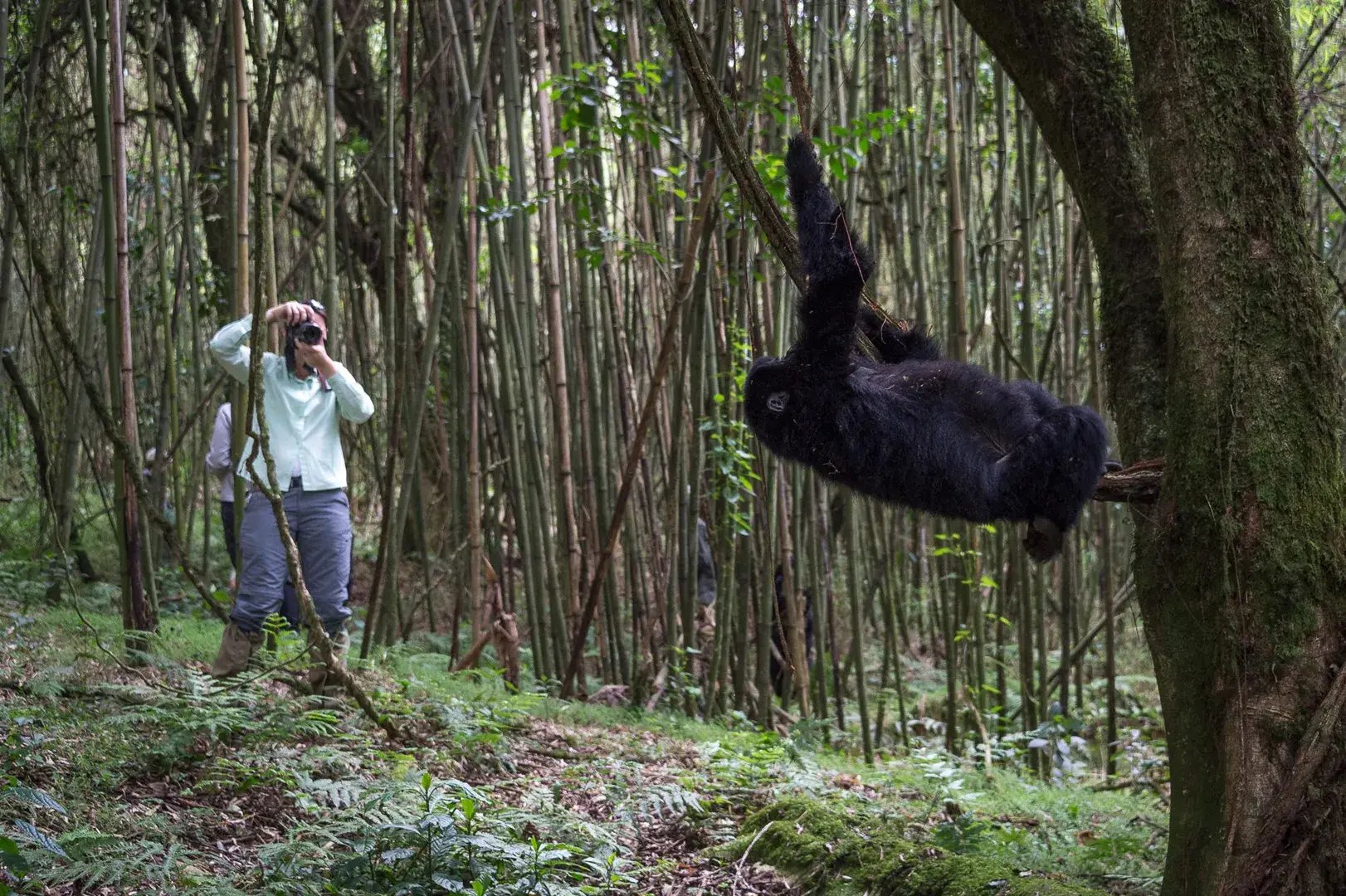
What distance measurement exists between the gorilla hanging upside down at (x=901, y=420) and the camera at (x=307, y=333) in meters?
2.05

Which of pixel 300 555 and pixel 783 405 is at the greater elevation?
pixel 783 405

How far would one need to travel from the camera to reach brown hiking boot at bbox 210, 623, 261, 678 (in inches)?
174

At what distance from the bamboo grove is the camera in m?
0.43

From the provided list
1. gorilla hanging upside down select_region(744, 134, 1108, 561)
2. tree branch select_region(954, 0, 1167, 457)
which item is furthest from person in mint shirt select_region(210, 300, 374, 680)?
tree branch select_region(954, 0, 1167, 457)

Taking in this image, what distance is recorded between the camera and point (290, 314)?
14.6ft

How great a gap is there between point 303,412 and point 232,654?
40.3 inches

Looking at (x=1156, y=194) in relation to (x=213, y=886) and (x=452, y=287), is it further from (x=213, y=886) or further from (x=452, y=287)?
(x=452, y=287)

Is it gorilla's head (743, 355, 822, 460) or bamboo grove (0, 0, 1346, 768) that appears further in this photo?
bamboo grove (0, 0, 1346, 768)

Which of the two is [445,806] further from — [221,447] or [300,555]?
[221,447]

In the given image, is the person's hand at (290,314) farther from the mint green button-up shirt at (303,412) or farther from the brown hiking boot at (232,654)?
the brown hiking boot at (232,654)

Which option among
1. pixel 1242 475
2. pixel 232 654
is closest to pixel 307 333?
pixel 232 654

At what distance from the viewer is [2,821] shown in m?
2.55

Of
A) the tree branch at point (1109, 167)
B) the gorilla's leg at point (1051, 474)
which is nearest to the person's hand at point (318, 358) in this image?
the gorilla's leg at point (1051, 474)

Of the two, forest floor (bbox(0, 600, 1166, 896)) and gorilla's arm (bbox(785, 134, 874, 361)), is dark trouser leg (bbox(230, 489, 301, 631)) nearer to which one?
forest floor (bbox(0, 600, 1166, 896))
